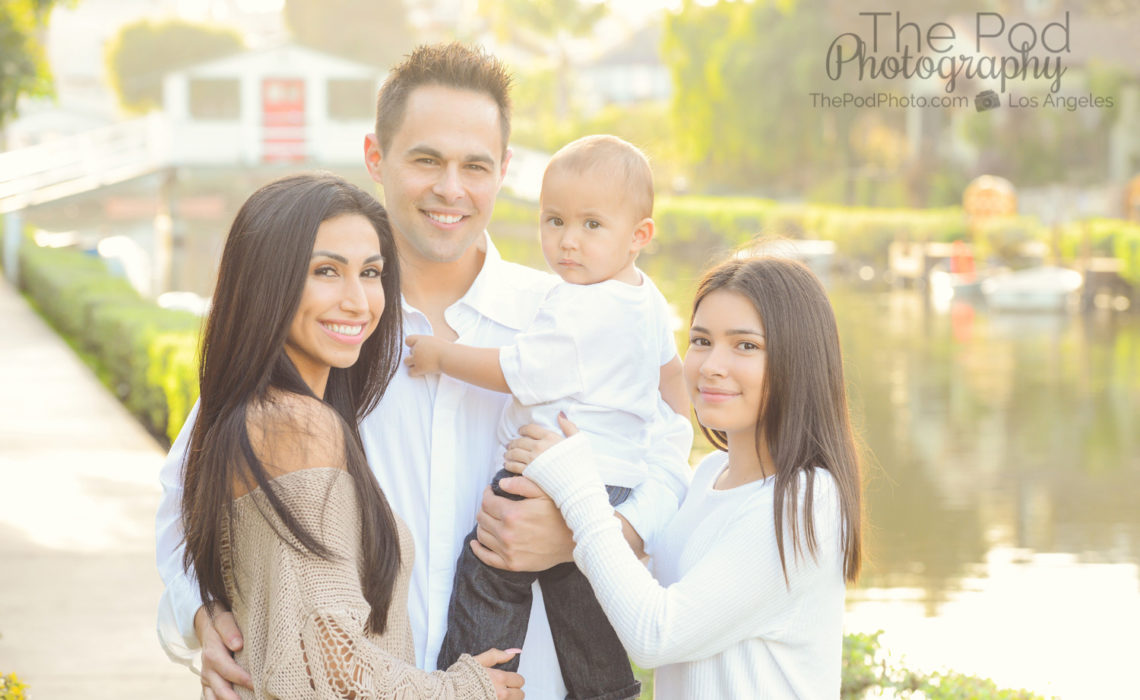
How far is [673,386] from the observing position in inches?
114

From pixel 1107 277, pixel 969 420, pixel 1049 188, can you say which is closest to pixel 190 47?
pixel 1049 188

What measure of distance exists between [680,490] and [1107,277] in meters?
22.9

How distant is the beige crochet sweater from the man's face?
2.64 feet

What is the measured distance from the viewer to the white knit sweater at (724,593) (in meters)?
2.18

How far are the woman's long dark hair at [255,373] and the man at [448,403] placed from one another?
0.73 feet

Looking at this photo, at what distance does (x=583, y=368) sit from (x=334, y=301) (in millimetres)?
626

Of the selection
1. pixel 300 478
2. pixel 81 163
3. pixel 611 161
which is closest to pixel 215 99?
pixel 81 163

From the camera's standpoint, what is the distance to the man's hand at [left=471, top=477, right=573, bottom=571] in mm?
2375

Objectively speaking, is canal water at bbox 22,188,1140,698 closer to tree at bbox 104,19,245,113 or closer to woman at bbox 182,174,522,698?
woman at bbox 182,174,522,698

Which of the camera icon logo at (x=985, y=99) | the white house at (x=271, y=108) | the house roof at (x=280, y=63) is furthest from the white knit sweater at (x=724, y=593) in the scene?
the house roof at (x=280, y=63)

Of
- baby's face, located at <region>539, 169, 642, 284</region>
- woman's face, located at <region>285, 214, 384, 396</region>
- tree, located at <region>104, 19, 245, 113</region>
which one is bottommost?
woman's face, located at <region>285, 214, 384, 396</region>

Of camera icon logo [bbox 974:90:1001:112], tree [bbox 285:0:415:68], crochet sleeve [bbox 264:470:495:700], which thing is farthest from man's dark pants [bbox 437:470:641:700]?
tree [bbox 285:0:415:68]

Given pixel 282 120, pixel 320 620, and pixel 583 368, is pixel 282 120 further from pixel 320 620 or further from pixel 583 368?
pixel 320 620

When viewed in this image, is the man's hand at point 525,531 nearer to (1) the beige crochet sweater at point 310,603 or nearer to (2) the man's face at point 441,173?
(1) the beige crochet sweater at point 310,603
